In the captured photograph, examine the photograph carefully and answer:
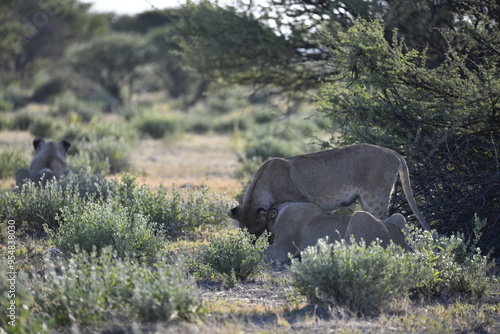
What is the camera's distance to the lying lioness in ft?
24.5

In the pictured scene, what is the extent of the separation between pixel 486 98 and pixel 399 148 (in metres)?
1.33

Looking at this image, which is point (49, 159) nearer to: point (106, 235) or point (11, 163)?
point (11, 163)

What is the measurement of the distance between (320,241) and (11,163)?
989 cm

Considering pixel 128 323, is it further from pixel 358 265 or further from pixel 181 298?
pixel 358 265

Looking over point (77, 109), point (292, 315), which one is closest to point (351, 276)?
point (292, 315)

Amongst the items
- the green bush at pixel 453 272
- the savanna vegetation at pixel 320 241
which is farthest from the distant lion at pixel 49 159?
the green bush at pixel 453 272

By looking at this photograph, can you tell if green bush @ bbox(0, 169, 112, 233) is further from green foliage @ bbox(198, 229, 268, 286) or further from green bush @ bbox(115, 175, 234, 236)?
green foliage @ bbox(198, 229, 268, 286)

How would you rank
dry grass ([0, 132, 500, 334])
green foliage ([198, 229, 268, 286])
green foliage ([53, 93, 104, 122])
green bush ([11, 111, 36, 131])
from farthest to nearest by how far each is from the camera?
green foliage ([53, 93, 104, 122]) < green bush ([11, 111, 36, 131]) < green foliage ([198, 229, 268, 286]) < dry grass ([0, 132, 500, 334])

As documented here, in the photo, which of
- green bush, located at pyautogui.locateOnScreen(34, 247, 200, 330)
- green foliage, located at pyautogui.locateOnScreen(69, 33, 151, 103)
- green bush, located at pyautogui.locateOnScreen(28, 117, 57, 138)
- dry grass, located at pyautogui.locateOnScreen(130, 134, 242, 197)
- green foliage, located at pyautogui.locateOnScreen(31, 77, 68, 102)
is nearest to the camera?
green bush, located at pyautogui.locateOnScreen(34, 247, 200, 330)

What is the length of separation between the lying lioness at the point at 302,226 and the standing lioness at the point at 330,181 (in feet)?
0.71

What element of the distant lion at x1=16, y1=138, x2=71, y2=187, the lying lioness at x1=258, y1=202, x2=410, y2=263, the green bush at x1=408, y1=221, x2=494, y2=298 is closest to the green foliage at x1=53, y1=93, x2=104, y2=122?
the distant lion at x1=16, y1=138, x2=71, y2=187

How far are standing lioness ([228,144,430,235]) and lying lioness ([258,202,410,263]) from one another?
0.22 meters

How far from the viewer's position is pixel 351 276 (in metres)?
5.82

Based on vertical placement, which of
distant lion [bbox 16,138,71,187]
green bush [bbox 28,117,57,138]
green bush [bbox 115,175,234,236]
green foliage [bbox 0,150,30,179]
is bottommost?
green bush [bbox 28,117,57,138]
